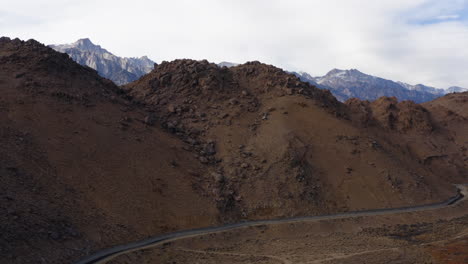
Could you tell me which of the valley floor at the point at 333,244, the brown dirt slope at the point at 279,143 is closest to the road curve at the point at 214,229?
the valley floor at the point at 333,244

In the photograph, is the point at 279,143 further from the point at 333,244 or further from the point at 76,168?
the point at 76,168

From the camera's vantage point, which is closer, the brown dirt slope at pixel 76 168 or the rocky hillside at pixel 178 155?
the brown dirt slope at pixel 76 168

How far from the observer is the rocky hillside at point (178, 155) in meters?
25.0

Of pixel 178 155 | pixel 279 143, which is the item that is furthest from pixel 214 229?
pixel 279 143

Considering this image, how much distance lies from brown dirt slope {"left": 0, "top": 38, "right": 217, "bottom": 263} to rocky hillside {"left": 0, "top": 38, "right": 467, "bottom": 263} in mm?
99

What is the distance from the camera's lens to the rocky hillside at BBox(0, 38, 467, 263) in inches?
984

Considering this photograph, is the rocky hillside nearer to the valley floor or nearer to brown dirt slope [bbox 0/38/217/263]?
brown dirt slope [bbox 0/38/217/263]

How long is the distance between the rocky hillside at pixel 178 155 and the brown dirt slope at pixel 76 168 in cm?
10

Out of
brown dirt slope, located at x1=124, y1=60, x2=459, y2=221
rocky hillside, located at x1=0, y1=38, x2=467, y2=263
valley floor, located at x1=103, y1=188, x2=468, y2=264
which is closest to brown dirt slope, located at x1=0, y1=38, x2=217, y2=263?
rocky hillside, located at x1=0, y1=38, x2=467, y2=263

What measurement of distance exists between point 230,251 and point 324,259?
616 centimetres

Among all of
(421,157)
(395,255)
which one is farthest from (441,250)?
(421,157)

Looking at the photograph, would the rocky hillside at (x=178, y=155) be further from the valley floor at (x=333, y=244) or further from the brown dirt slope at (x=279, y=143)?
the valley floor at (x=333, y=244)

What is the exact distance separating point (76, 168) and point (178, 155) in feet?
31.3

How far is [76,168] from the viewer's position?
92.6ft
